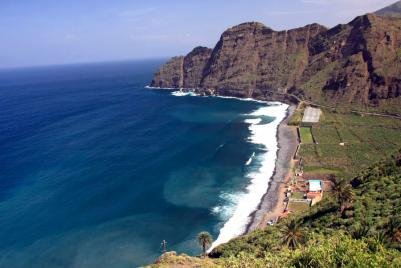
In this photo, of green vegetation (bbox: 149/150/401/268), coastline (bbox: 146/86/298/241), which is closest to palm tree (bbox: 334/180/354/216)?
green vegetation (bbox: 149/150/401/268)

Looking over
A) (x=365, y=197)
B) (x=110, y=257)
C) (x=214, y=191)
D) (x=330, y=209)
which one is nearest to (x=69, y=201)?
(x=110, y=257)

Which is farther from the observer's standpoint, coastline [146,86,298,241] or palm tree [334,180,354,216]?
coastline [146,86,298,241]

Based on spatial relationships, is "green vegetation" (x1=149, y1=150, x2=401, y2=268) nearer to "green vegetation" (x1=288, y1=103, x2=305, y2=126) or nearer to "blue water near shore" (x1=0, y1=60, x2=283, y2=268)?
"blue water near shore" (x1=0, y1=60, x2=283, y2=268)

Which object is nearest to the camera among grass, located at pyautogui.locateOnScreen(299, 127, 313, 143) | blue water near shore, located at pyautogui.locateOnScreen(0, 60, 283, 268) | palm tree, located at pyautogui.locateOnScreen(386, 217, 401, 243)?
palm tree, located at pyautogui.locateOnScreen(386, 217, 401, 243)

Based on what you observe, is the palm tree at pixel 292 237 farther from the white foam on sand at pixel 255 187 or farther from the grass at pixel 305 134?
the grass at pixel 305 134

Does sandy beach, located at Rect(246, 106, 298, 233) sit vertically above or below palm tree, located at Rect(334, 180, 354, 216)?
below

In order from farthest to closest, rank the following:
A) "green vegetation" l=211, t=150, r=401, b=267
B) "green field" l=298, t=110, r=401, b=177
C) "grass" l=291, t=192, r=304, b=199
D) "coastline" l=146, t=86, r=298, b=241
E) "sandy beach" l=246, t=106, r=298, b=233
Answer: "green field" l=298, t=110, r=401, b=177, "grass" l=291, t=192, r=304, b=199, "sandy beach" l=246, t=106, r=298, b=233, "coastline" l=146, t=86, r=298, b=241, "green vegetation" l=211, t=150, r=401, b=267

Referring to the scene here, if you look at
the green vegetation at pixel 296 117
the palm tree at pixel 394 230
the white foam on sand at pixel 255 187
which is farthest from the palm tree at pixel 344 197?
the green vegetation at pixel 296 117
